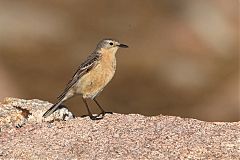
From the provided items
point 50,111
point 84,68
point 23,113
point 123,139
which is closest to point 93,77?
point 84,68

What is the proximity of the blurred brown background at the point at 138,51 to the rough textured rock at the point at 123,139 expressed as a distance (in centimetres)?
1843

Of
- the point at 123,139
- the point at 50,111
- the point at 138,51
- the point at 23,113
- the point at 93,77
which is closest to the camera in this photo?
the point at 123,139

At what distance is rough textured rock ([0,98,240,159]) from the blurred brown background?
18.4 m

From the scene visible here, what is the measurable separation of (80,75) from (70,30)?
3014 centimetres

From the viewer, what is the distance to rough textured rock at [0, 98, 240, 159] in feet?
40.9

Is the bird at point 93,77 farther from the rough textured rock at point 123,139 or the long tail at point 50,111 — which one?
the rough textured rock at point 123,139

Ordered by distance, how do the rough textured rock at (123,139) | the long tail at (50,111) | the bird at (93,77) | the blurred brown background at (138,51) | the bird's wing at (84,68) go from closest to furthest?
the rough textured rock at (123,139) → the long tail at (50,111) → the bird at (93,77) → the bird's wing at (84,68) → the blurred brown background at (138,51)

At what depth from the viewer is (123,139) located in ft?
43.2

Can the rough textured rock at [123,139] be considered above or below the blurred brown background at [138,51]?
below

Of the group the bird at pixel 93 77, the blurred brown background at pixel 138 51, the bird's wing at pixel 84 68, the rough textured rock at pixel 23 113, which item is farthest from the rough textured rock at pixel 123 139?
the blurred brown background at pixel 138 51

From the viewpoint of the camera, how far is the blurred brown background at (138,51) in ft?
120

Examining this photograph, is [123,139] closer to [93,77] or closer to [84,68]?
[93,77]

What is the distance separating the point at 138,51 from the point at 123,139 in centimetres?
3026

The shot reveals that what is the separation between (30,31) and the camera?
44.5m
